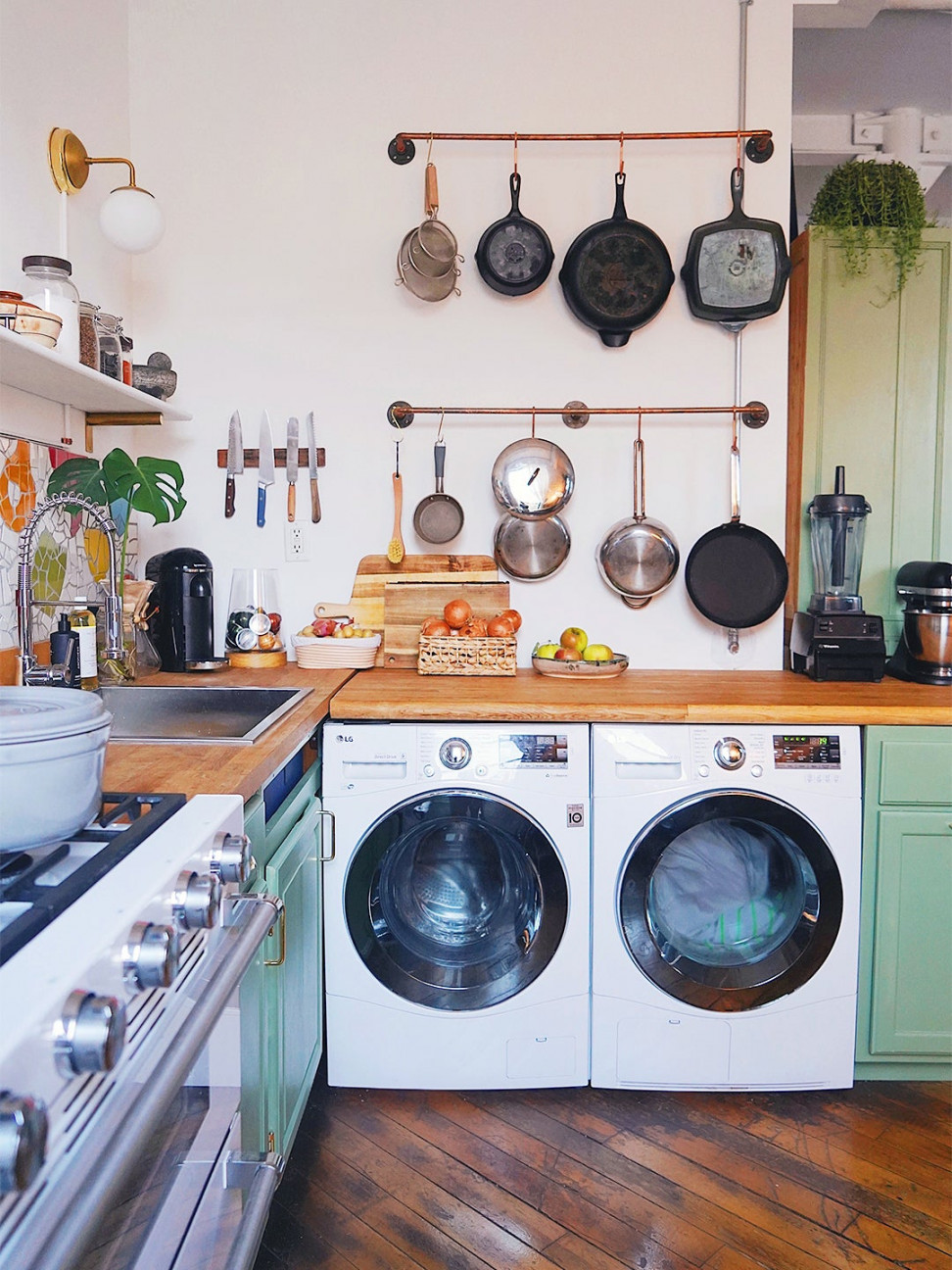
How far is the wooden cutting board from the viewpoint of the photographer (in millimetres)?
2648

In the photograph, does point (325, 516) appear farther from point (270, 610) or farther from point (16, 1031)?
point (16, 1031)

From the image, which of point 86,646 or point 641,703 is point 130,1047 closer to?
point 86,646

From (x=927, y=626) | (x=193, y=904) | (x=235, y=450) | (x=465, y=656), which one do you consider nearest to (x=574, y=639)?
(x=465, y=656)

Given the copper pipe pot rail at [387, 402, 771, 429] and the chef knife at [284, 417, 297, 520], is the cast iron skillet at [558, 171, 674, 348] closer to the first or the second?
the copper pipe pot rail at [387, 402, 771, 429]

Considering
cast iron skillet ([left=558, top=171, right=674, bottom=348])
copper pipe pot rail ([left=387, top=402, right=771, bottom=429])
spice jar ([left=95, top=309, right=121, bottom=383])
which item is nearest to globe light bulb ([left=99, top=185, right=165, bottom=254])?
spice jar ([left=95, top=309, right=121, bottom=383])

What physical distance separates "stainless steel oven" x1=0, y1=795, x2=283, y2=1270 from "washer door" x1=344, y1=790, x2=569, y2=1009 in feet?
2.42

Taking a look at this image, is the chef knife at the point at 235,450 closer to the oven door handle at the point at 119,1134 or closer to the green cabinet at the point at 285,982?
the green cabinet at the point at 285,982

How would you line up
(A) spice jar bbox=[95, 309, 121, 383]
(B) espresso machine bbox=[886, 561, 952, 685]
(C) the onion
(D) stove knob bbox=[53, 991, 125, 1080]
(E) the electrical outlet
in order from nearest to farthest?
(D) stove knob bbox=[53, 991, 125, 1080]
(A) spice jar bbox=[95, 309, 121, 383]
(B) espresso machine bbox=[886, 561, 952, 685]
(C) the onion
(E) the electrical outlet

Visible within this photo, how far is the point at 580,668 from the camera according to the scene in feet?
7.84

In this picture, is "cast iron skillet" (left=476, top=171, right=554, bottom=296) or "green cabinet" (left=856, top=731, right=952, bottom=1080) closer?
"green cabinet" (left=856, top=731, right=952, bottom=1080)

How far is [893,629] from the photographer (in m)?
2.67

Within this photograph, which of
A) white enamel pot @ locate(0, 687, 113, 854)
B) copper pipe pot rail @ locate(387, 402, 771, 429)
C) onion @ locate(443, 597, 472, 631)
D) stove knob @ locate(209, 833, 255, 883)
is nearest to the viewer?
white enamel pot @ locate(0, 687, 113, 854)

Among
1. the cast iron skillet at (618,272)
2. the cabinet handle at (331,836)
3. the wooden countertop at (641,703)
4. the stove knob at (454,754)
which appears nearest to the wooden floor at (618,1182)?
the cabinet handle at (331,836)

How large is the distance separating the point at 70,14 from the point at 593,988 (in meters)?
2.67
